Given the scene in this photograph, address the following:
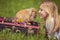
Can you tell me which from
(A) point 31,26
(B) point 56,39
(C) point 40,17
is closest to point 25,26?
(A) point 31,26

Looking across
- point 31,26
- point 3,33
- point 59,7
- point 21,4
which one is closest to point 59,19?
point 59,7

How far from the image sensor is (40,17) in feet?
4.75

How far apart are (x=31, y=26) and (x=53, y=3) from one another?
0.92 feet

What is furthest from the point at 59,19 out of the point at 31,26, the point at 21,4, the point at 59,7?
the point at 21,4

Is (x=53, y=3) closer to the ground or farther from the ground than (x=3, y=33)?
farther from the ground

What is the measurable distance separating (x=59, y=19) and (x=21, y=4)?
360 millimetres

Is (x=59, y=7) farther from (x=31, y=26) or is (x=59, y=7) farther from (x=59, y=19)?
(x=31, y=26)

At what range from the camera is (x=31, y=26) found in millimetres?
1446

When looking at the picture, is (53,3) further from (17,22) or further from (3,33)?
(3,33)

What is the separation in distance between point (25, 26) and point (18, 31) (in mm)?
75

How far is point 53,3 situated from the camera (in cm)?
146

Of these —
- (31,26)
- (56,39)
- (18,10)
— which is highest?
(18,10)

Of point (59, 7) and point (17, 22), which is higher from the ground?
point (59, 7)

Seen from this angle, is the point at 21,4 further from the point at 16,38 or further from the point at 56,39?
the point at 56,39
